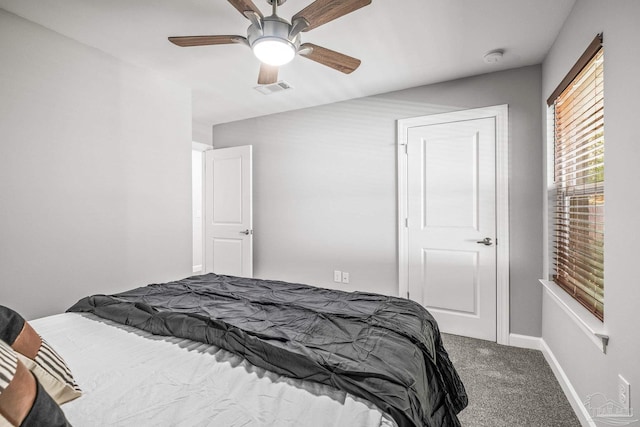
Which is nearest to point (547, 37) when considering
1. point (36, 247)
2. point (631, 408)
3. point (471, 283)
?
point (471, 283)

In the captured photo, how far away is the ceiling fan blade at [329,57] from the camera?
1933mm

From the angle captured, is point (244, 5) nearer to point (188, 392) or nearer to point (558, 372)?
point (188, 392)

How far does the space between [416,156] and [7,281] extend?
3337 millimetres

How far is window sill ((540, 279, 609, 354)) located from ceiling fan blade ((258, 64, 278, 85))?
2.32 meters

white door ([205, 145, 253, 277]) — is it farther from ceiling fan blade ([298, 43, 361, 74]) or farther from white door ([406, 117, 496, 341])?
ceiling fan blade ([298, 43, 361, 74])

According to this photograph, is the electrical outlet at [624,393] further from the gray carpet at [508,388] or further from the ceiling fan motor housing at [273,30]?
the ceiling fan motor housing at [273,30]

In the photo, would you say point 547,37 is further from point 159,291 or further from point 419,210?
point 159,291

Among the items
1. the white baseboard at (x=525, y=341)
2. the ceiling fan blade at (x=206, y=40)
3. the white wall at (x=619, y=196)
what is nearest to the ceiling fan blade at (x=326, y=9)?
the ceiling fan blade at (x=206, y=40)

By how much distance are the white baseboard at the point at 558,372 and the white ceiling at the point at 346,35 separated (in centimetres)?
236

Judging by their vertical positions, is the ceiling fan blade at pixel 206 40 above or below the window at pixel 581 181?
above

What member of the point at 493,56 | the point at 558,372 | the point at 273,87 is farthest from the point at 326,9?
the point at 558,372

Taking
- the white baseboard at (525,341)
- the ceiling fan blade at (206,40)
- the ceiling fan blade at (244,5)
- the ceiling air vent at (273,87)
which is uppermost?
the ceiling air vent at (273,87)

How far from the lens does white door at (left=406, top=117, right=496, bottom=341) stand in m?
3.01

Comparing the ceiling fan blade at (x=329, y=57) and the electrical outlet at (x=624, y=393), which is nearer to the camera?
the electrical outlet at (x=624, y=393)
